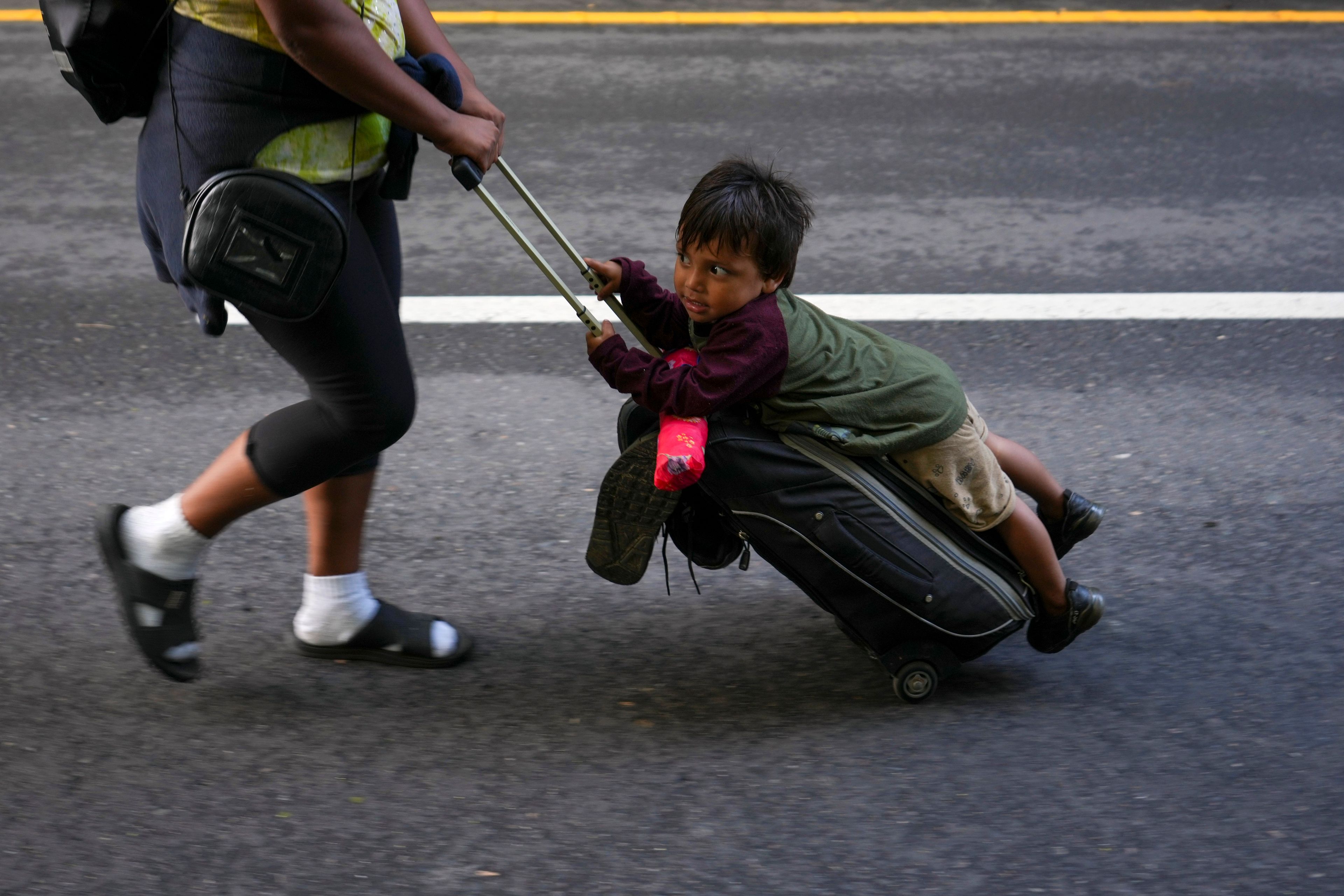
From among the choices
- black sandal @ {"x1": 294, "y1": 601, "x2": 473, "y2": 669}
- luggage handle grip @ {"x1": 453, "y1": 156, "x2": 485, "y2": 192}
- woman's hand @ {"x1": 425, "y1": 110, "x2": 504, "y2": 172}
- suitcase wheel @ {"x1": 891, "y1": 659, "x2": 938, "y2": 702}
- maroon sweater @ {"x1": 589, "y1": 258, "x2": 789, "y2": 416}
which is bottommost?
black sandal @ {"x1": 294, "y1": 601, "x2": 473, "y2": 669}

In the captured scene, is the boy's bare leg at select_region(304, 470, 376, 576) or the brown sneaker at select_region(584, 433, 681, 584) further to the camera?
the boy's bare leg at select_region(304, 470, 376, 576)

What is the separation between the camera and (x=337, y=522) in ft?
9.18

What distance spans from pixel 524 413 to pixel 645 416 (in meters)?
1.25

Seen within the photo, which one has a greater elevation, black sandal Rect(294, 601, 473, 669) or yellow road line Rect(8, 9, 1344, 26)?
yellow road line Rect(8, 9, 1344, 26)

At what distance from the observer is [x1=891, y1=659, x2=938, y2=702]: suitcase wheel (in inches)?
106

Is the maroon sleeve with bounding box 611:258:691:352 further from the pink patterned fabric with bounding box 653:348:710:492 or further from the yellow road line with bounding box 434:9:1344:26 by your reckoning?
the yellow road line with bounding box 434:9:1344:26

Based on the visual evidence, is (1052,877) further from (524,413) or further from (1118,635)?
(524,413)

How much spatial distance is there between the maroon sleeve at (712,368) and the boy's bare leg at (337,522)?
61cm

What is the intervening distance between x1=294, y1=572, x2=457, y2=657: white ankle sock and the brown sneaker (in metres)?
0.39

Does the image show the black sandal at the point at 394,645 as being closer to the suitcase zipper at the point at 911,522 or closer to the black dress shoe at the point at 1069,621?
the suitcase zipper at the point at 911,522

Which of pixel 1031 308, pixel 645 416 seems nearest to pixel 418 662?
pixel 645 416

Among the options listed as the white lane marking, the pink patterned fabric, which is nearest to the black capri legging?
the pink patterned fabric

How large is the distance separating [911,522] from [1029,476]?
16.2 inches

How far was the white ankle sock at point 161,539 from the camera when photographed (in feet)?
8.64
